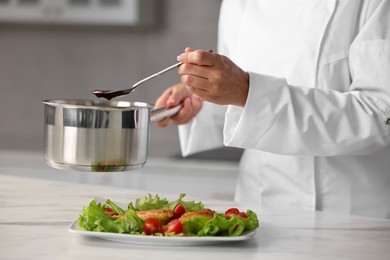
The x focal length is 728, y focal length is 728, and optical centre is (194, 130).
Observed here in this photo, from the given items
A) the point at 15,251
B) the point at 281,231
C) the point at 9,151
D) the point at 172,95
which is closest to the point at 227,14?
the point at 172,95

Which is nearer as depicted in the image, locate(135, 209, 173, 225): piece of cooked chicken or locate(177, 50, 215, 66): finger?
locate(135, 209, 173, 225): piece of cooked chicken

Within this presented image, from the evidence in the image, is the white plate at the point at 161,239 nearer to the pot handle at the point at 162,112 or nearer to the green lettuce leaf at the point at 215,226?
the green lettuce leaf at the point at 215,226

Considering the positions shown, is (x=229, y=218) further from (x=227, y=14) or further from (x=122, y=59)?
(x=122, y=59)

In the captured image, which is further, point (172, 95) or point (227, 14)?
point (227, 14)

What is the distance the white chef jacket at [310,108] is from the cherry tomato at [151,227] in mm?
403

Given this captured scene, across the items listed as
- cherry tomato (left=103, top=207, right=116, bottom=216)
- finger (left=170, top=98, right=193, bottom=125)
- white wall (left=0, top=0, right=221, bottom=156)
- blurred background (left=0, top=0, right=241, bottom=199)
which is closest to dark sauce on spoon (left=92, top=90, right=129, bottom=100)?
cherry tomato (left=103, top=207, right=116, bottom=216)

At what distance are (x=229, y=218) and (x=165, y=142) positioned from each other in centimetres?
235

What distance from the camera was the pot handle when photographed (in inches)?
64.0

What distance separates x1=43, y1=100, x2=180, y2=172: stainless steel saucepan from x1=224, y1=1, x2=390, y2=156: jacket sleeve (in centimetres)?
28

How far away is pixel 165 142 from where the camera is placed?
353cm

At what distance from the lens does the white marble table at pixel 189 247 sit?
3.60ft

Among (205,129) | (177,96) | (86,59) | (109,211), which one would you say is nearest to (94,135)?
(109,211)

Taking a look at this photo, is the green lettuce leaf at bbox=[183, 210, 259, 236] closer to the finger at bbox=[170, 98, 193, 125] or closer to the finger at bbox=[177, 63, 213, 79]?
the finger at bbox=[177, 63, 213, 79]

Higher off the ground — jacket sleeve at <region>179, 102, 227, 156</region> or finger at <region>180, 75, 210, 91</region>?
finger at <region>180, 75, 210, 91</region>
